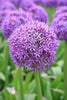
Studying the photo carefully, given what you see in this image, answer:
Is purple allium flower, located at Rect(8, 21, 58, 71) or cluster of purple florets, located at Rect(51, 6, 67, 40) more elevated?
cluster of purple florets, located at Rect(51, 6, 67, 40)

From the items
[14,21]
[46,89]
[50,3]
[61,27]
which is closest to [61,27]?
[61,27]

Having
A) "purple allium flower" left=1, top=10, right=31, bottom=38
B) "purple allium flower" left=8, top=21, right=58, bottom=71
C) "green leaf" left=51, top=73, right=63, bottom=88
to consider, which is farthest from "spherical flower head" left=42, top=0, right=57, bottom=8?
"purple allium flower" left=8, top=21, right=58, bottom=71

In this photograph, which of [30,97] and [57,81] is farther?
[57,81]

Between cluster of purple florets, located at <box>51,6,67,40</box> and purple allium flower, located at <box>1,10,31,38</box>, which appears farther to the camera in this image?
purple allium flower, located at <box>1,10,31,38</box>

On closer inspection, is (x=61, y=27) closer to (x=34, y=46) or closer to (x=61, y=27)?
(x=61, y=27)

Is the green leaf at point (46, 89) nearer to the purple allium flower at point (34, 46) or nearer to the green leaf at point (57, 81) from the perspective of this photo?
the green leaf at point (57, 81)

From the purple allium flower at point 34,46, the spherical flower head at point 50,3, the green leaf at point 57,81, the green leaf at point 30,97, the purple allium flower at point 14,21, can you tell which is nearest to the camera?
the purple allium flower at point 34,46

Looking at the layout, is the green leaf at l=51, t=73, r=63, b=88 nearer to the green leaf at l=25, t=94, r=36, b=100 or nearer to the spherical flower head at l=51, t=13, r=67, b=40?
the green leaf at l=25, t=94, r=36, b=100

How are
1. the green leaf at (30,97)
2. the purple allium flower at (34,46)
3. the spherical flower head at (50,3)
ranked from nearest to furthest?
1. the purple allium flower at (34,46)
2. the green leaf at (30,97)
3. the spherical flower head at (50,3)

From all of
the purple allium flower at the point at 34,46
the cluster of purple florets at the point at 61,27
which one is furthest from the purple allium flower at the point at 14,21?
the purple allium flower at the point at 34,46
